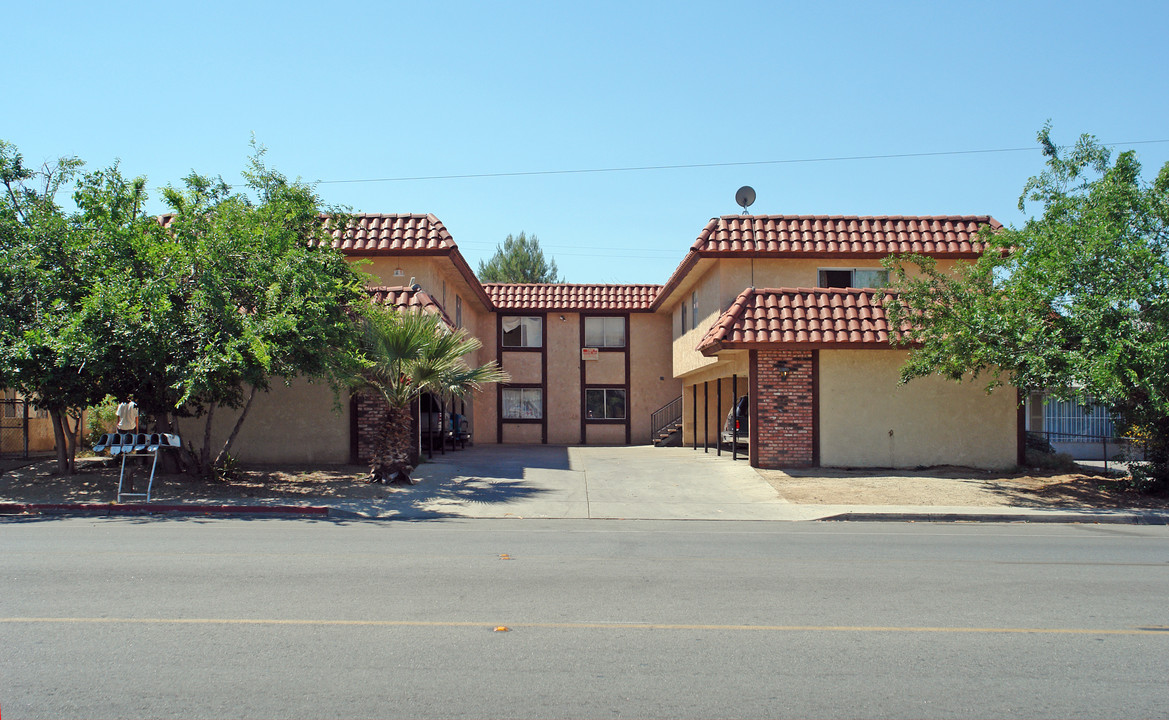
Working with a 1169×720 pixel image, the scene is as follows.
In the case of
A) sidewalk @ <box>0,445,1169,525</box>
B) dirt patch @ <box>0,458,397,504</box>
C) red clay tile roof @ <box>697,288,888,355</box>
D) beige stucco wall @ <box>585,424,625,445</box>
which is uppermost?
red clay tile roof @ <box>697,288,888,355</box>

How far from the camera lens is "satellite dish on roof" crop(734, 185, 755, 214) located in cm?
2469

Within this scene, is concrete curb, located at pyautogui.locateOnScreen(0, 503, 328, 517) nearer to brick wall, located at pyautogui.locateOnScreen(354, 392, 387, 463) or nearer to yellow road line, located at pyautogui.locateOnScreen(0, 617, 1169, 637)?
brick wall, located at pyautogui.locateOnScreen(354, 392, 387, 463)

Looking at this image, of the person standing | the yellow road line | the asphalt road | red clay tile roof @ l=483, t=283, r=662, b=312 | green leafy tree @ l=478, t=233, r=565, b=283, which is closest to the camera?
the asphalt road

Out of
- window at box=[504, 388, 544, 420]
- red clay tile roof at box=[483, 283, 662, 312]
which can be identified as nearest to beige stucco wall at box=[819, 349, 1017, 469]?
red clay tile roof at box=[483, 283, 662, 312]

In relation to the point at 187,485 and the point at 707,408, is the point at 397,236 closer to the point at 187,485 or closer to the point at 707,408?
the point at 187,485

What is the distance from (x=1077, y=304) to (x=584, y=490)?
9437 millimetres

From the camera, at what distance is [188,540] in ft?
33.9

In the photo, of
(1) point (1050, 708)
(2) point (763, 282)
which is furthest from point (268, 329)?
(2) point (763, 282)

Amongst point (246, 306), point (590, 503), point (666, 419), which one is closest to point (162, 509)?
point (246, 306)

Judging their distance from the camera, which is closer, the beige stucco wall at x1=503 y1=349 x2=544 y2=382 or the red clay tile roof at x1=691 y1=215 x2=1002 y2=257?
the red clay tile roof at x1=691 y1=215 x2=1002 y2=257

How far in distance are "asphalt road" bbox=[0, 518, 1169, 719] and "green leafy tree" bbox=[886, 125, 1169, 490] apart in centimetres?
461

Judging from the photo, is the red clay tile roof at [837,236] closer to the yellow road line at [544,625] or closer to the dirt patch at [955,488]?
the dirt patch at [955,488]

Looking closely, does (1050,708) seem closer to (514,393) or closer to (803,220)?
(803,220)

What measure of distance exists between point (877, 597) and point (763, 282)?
15.5 meters
